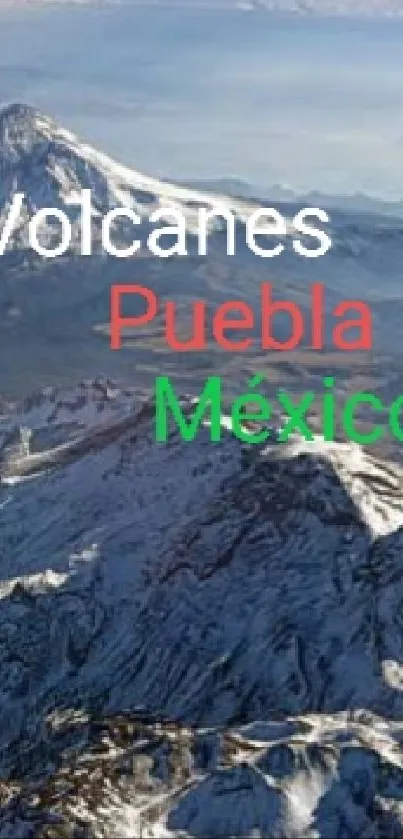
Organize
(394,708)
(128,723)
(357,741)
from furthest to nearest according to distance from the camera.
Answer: (394,708) → (128,723) → (357,741)

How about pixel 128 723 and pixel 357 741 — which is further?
pixel 128 723

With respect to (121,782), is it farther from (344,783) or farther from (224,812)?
(344,783)

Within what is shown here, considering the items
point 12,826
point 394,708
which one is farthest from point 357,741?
point 394,708

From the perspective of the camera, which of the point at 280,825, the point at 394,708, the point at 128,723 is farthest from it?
the point at 394,708

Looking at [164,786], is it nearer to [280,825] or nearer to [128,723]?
[280,825]

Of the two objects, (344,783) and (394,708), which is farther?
(394,708)

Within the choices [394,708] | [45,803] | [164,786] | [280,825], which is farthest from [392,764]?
[394,708]

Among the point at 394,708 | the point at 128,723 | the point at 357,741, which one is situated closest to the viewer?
the point at 357,741

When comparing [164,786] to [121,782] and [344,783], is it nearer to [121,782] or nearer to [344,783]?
[121,782]
